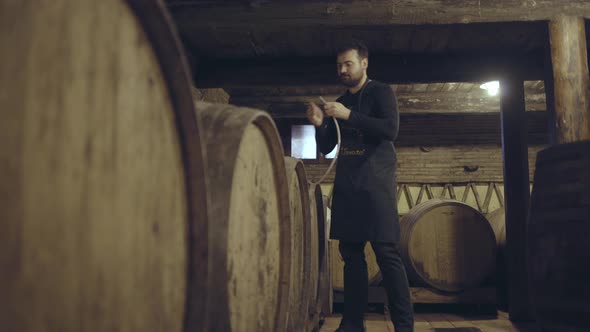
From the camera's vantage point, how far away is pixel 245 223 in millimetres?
1607

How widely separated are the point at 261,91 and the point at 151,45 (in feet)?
30.7

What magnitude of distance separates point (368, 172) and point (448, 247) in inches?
84.6

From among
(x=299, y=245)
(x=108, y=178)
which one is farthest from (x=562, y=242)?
(x=108, y=178)

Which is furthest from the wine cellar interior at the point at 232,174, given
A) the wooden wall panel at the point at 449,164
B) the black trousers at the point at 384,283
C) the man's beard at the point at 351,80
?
the wooden wall panel at the point at 449,164

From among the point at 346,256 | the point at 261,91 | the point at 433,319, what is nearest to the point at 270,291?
the point at 346,256

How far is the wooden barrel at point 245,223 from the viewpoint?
1.40m

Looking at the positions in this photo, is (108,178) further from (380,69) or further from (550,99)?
(380,69)

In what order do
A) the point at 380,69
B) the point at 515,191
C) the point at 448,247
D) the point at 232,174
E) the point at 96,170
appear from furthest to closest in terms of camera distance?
the point at 380,69, the point at 515,191, the point at 448,247, the point at 232,174, the point at 96,170

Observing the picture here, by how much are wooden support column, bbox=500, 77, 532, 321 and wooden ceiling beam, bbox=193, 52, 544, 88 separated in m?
0.20

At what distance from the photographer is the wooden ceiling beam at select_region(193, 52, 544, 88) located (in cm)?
549

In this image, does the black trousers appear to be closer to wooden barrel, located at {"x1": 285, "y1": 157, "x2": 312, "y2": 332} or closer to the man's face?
wooden barrel, located at {"x1": 285, "y1": 157, "x2": 312, "y2": 332}

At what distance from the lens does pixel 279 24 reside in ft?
14.7

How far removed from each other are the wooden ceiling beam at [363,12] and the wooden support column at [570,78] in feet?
0.49

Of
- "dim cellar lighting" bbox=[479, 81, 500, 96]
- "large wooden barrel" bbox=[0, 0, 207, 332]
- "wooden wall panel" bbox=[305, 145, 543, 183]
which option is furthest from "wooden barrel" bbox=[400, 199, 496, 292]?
"wooden wall panel" bbox=[305, 145, 543, 183]
